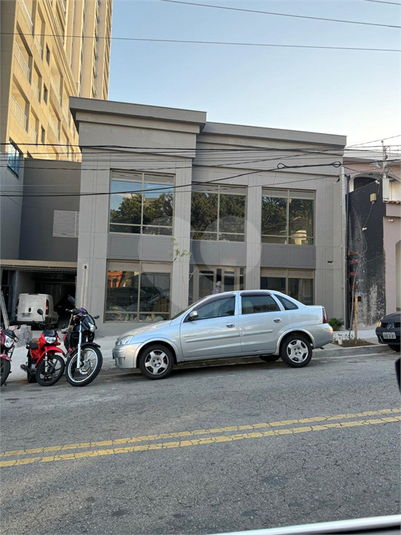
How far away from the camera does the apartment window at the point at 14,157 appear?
19625mm

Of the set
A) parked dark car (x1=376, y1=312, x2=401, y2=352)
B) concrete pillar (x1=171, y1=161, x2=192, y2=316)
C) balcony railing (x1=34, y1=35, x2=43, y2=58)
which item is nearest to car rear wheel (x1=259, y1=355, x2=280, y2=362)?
parked dark car (x1=376, y1=312, x2=401, y2=352)

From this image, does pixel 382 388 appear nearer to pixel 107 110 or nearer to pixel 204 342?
pixel 204 342

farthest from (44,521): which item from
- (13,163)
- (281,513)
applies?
(13,163)

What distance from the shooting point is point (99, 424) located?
5.00 m

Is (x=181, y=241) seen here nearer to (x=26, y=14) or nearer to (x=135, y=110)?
(x=135, y=110)

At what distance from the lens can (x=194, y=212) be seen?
17047mm

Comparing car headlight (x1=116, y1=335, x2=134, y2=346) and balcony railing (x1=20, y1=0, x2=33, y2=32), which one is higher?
balcony railing (x1=20, y1=0, x2=33, y2=32)

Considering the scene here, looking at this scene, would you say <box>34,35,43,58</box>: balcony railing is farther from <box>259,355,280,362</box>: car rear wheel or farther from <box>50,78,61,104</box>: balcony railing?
<box>259,355,280,362</box>: car rear wheel

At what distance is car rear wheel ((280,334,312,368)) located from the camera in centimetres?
835

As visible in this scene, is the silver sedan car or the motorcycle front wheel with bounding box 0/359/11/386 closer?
the motorcycle front wheel with bounding box 0/359/11/386

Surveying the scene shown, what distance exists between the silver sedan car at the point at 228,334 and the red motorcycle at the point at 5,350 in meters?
1.99

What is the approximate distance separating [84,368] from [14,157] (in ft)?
54.2

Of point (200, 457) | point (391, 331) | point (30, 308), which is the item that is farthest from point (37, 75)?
point (200, 457)

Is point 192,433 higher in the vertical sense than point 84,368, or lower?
lower
